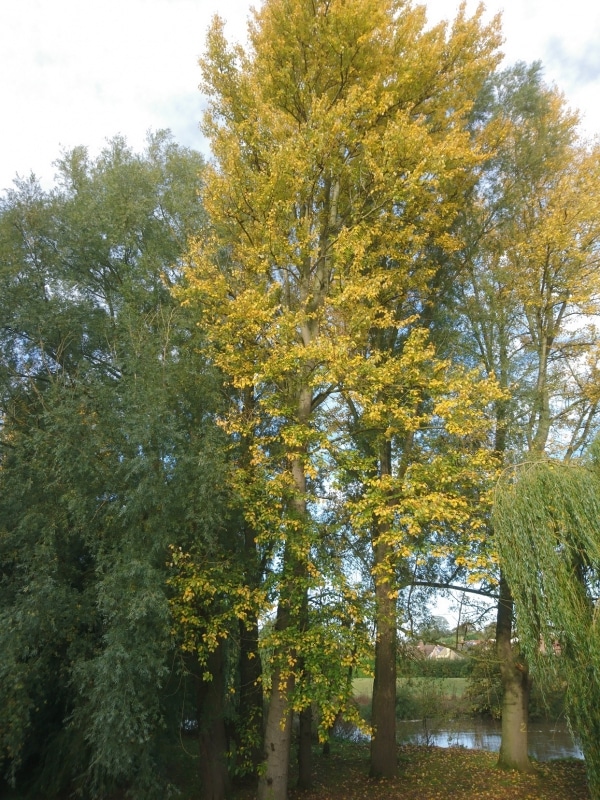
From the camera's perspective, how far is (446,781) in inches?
A: 466

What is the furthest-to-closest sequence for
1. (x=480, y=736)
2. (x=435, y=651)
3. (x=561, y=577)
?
(x=480, y=736)
(x=435, y=651)
(x=561, y=577)

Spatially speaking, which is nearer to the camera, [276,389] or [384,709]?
[276,389]

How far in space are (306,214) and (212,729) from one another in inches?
398

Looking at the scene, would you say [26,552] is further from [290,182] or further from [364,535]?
[290,182]

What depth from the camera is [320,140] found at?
988 centimetres

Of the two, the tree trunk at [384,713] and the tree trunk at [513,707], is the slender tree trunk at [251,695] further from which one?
the tree trunk at [513,707]

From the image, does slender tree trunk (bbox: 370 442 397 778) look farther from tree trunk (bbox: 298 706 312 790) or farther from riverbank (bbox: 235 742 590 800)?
tree trunk (bbox: 298 706 312 790)

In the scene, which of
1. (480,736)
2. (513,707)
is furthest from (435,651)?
(480,736)

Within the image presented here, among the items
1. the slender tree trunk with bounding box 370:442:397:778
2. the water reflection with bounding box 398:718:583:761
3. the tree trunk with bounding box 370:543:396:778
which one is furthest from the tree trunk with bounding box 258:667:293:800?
the water reflection with bounding box 398:718:583:761

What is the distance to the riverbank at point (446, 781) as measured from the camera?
1070 centimetres

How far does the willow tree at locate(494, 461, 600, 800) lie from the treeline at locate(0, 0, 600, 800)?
0.61 metres

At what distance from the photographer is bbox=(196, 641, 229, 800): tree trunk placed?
10258 millimetres

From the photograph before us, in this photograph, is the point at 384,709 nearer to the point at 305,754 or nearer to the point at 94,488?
the point at 305,754

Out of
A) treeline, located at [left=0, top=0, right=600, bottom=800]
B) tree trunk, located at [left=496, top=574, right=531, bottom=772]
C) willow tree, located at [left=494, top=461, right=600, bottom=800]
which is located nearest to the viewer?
willow tree, located at [left=494, top=461, right=600, bottom=800]
